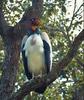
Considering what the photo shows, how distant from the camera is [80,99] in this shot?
35.7 feet

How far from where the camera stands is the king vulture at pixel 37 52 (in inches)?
295

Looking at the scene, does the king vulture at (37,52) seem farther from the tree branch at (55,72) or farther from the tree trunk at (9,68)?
the tree branch at (55,72)

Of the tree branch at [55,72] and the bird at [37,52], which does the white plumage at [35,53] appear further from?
the tree branch at [55,72]

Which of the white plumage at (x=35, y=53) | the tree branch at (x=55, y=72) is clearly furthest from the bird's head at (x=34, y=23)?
the tree branch at (x=55, y=72)

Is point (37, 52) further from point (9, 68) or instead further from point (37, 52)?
point (9, 68)

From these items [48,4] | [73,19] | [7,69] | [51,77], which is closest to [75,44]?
[51,77]

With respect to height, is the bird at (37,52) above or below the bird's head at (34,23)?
below

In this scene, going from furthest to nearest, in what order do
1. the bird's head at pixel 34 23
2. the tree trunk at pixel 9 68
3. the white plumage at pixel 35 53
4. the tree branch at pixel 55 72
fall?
the tree trunk at pixel 9 68, the bird's head at pixel 34 23, the white plumage at pixel 35 53, the tree branch at pixel 55 72

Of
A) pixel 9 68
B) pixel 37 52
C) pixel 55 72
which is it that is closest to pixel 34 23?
pixel 37 52

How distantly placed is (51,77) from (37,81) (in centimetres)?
26

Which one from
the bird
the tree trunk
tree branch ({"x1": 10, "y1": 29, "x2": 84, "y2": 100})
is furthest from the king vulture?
tree branch ({"x1": 10, "y1": 29, "x2": 84, "y2": 100})

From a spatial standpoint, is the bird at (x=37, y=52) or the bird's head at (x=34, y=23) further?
the bird's head at (x=34, y=23)

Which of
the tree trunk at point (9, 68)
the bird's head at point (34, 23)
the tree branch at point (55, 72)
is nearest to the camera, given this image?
the tree branch at point (55, 72)

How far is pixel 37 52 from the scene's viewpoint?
751cm
